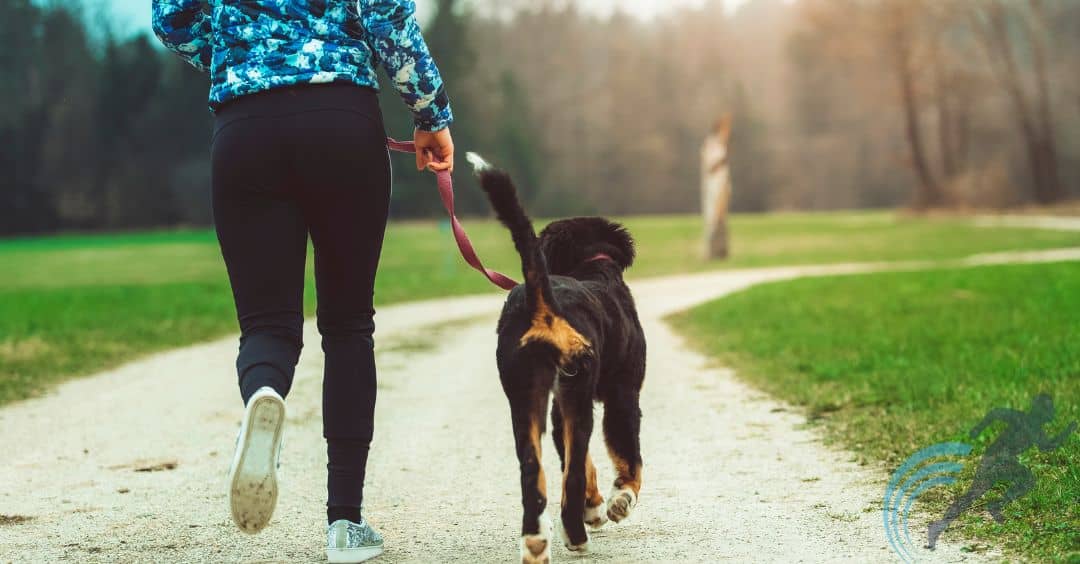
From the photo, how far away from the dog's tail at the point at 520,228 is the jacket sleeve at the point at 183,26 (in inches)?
39.5

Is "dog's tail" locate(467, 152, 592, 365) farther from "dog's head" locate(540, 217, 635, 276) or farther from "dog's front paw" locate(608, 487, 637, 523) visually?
"dog's head" locate(540, 217, 635, 276)

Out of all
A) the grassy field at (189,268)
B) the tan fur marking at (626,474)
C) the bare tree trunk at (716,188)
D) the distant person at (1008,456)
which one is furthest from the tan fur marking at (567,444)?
the bare tree trunk at (716,188)

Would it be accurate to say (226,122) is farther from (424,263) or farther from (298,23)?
(424,263)

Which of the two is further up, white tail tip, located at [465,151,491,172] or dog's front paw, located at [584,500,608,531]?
white tail tip, located at [465,151,491,172]

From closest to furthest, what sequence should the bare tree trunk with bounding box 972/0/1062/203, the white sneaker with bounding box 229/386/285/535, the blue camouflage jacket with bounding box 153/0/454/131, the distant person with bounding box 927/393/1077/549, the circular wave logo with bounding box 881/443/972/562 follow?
the white sneaker with bounding box 229/386/285/535, the blue camouflage jacket with bounding box 153/0/454/131, the circular wave logo with bounding box 881/443/972/562, the distant person with bounding box 927/393/1077/549, the bare tree trunk with bounding box 972/0/1062/203

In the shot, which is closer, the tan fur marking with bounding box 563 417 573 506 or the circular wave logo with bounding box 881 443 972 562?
the tan fur marking with bounding box 563 417 573 506

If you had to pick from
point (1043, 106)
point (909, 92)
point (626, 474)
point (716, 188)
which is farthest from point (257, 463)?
point (1043, 106)

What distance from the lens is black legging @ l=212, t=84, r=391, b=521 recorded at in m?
3.36

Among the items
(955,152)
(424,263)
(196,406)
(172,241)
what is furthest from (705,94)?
(196,406)

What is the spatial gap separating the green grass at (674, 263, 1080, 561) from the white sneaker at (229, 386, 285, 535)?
90.3 inches

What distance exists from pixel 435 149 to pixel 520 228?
434mm

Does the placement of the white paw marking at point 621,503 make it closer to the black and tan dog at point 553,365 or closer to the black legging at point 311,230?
the black and tan dog at point 553,365

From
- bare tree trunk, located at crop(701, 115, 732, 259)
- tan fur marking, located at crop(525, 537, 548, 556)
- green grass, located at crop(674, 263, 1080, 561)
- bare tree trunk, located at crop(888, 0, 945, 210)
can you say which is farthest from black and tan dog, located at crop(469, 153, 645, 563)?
bare tree trunk, located at crop(888, 0, 945, 210)

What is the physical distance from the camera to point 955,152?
53750 millimetres
